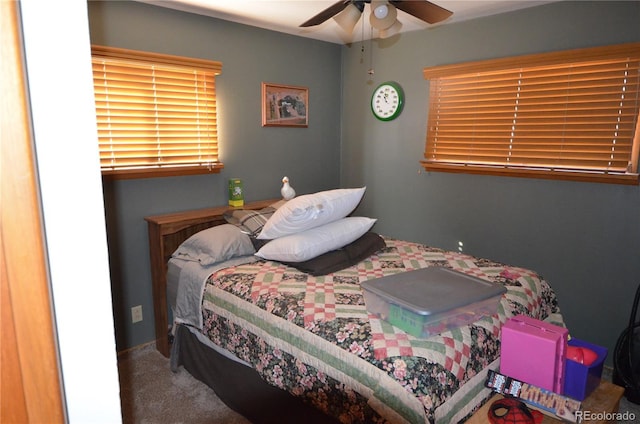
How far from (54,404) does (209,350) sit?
1.97m

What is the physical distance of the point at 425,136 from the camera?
12.0 feet

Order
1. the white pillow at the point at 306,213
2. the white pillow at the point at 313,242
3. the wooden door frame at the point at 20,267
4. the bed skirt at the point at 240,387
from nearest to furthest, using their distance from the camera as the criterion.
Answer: the wooden door frame at the point at 20,267, the bed skirt at the point at 240,387, the white pillow at the point at 313,242, the white pillow at the point at 306,213

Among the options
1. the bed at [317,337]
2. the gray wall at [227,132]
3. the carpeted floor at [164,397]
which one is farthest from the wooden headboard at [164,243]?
the carpeted floor at [164,397]

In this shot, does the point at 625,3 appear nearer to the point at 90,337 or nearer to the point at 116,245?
the point at 90,337

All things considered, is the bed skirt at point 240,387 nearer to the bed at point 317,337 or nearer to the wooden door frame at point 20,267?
the bed at point 317,337

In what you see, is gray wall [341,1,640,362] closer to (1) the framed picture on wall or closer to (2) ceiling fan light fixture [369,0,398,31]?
(1) the framed picture on wall

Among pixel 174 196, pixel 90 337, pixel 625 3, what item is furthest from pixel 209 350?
pixel 625 3

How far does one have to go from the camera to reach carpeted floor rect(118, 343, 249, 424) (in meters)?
2.31

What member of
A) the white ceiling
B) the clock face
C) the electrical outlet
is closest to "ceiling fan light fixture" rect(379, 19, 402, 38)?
the white ceiling

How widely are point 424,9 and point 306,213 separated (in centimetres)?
129

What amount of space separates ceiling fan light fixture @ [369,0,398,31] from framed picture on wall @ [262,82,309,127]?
1635mm

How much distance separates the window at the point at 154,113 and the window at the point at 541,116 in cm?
188

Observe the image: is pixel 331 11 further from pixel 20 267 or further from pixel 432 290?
pixel 20 267

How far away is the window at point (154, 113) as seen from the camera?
271 centimetres
